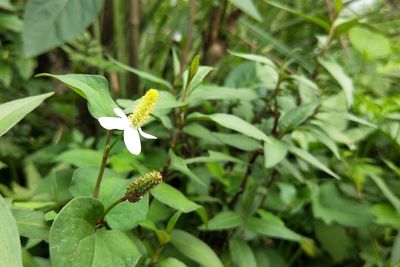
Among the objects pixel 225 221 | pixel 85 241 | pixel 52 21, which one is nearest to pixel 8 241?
pixel 85 241

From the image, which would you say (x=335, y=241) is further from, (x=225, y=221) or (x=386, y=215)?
(x=225, y=221)

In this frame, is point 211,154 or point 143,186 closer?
point 143,186

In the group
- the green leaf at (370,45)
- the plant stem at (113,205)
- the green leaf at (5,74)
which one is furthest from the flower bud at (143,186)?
the green leaf at (370,45)

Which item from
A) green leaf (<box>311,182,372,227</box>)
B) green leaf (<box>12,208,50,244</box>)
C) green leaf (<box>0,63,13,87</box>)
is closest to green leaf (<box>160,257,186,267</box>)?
green leaf (<box>12,208,50,244</box>)

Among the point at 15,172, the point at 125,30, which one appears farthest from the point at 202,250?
the point at 125,30

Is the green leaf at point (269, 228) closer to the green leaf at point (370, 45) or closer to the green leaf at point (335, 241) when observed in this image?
the green leaf at point (335, 241)

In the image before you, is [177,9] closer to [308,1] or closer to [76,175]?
[308,1]
